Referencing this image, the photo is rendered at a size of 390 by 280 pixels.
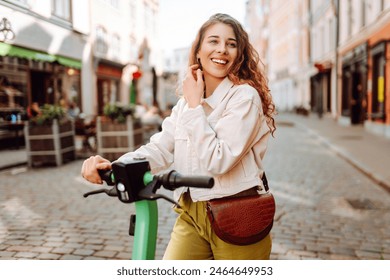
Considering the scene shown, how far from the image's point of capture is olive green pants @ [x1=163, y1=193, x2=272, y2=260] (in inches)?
61.0

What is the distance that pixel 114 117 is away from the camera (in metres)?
7.46

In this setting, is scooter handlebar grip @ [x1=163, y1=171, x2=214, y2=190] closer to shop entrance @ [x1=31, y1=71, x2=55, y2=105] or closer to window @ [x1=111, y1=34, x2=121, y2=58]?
window @ [x1=111, y1=34, x2=121, y2=58]

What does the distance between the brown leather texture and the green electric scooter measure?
0.26m

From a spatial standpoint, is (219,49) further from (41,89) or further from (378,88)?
(378,88)

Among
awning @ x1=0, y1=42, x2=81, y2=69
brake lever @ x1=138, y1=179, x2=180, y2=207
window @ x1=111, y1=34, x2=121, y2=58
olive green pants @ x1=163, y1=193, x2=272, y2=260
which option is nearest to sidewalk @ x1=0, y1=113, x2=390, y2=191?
window @ x1=111, y1=34, x2=121, y2=58

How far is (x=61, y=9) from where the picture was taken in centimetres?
224

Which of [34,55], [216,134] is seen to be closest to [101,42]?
[34,55]

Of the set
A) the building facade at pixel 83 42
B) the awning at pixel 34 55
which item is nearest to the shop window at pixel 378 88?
the building facade at pixel 83 42

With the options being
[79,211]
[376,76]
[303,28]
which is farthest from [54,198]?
[303,28]

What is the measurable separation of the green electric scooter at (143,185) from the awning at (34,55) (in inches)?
46.4

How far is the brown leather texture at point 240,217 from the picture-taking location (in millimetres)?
1469
